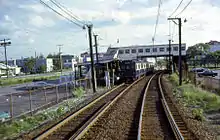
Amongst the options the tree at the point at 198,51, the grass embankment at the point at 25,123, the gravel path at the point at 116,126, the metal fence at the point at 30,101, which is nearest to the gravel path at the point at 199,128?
the gravel path at the point at 116,126

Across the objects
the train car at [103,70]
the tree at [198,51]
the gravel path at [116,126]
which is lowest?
the gravel path at [116,126]

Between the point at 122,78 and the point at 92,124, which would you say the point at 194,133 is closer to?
the point at 92,124

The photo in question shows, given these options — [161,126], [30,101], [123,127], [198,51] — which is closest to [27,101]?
[30,101]

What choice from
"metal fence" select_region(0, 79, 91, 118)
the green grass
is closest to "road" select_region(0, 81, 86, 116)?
"metal fence" select_region(0, 79, 91, 118)

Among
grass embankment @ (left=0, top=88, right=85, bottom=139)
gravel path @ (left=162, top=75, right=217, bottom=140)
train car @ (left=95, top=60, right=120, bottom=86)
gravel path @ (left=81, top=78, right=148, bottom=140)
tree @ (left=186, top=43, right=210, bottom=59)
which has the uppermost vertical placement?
tree @ (left=186, top=43, right=210, bottom=59)

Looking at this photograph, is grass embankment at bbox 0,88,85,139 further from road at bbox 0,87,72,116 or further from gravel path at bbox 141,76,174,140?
gravel path at bbox 141,76,174,140

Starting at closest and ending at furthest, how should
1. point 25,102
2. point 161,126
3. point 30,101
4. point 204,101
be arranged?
point 161,126, point 30,101, point 204,101, point 25,102

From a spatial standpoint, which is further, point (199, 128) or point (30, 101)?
point (30, 101)

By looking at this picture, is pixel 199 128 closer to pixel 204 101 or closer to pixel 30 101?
pixel 204 101

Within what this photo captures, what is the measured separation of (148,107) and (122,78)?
23160 millimetres

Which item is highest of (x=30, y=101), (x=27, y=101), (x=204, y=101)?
(x=30, y=101)

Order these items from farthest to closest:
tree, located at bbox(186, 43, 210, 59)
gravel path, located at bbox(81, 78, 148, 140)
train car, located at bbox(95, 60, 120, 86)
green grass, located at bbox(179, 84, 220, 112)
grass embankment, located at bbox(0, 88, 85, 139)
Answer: tree, located at bbox(186, 43, 210, 59) < train car, located at bbox(95, 60, 120, 86) < green grass, located at bbox(179, 84, 220, 112) < grass embankment, located at bbox(0, 88, 85, 139) < gravel path, located at bbox(81, 78, 148, 140)

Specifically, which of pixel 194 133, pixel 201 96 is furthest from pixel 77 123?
pixel 201 96

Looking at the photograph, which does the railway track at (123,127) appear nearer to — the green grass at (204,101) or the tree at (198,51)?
the green grass at (204,101)
